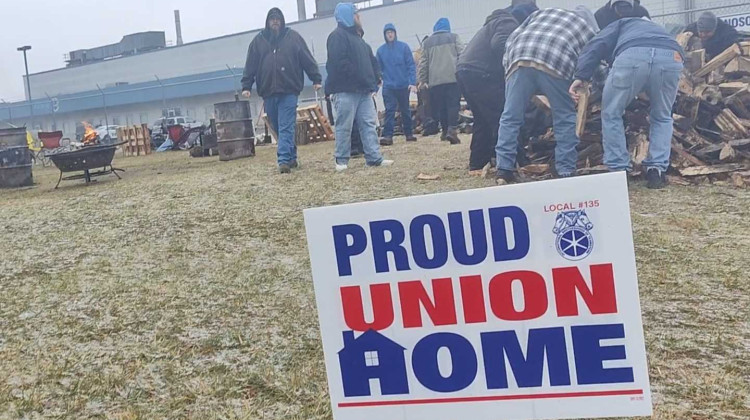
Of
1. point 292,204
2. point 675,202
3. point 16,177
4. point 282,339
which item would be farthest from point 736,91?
point 16,177

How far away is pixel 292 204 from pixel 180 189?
94.8 inches

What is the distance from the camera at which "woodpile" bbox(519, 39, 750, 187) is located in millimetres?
6516

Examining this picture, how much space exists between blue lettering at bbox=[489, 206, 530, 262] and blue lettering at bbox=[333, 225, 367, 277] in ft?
1.01

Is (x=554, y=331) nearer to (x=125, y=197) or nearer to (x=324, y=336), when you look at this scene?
(x=324, y=336)

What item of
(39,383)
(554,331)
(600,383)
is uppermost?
(554,331)

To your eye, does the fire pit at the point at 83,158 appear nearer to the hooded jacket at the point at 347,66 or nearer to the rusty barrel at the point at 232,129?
the rusty barrel at the point at 232,129

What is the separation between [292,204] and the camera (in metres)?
6.61

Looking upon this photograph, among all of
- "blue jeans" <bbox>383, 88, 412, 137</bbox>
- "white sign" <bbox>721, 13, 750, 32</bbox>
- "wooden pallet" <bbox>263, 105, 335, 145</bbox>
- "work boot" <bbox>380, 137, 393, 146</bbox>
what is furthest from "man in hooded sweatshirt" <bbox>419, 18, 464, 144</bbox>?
"white sign" <bbox>721, 13, 750, 32</bbox>

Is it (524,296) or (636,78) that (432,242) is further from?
(636,78)

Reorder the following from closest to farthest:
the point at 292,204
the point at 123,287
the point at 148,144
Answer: the point at 123,287
the point at 292,204
the point at 148,144

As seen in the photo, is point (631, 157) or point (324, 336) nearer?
point (324, 336)

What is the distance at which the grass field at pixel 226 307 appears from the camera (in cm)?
285

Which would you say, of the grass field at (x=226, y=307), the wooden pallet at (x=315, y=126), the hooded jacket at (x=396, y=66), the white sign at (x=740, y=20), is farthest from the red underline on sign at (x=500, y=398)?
the white sign at (x=740, y=20)

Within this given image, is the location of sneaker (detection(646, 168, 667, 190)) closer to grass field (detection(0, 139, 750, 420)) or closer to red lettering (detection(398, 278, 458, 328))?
grass field (detection(0, 139, 750, 420))
